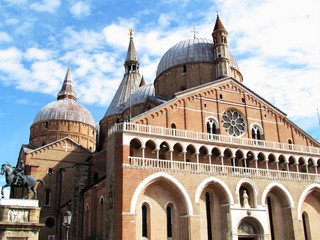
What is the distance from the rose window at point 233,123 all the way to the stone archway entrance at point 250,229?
6.77 metres

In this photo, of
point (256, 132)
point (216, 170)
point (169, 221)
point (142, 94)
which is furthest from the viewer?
point (142, 94)

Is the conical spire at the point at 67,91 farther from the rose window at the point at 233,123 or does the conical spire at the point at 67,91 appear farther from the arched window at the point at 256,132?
the arched window at the point at 256,132

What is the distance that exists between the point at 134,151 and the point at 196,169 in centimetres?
456

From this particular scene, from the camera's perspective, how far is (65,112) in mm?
47438

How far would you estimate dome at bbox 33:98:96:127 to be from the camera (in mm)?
46891

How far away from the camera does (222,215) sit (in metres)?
28.4

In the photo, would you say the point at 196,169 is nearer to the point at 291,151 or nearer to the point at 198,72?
the point at 291,151

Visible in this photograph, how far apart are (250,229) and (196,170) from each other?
613 centimetres

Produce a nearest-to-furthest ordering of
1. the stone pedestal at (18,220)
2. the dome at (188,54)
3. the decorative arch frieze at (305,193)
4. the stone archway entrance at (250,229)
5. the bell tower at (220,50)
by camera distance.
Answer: the stone pedestal at (18,220)
the stone archway entrance at (250,229)
the decorative arch frieze at (305,193)
the bell tower at (220,50)
the dome at (188,54)

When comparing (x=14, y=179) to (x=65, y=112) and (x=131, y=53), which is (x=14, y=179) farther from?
(x=131, y=53)

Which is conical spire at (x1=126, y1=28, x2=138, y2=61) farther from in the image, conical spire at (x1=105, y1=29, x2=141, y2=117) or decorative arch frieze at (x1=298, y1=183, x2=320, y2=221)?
decorative arch frieze at (x1=298, y1=183, x2=320, y2=221)

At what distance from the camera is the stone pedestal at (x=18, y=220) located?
17.0 meters

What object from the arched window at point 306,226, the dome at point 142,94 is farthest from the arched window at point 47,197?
the arched window at point 306,226

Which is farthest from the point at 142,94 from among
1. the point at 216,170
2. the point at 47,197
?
the point at 216,170
